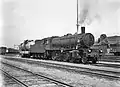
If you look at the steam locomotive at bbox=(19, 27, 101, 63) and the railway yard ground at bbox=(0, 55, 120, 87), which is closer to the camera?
the railway yard ground at bbox=(0, 55, 120, 87)

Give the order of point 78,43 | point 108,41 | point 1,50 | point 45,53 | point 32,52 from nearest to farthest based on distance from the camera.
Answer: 1. point 78,43
2. point 45,53
3. point 108,41
4. point 32,52
5. point 1,50

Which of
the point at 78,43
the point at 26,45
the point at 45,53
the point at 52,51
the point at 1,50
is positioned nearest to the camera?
the point at 78,43

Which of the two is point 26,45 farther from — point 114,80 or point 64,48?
point 114,80

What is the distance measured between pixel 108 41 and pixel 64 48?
12193 mm

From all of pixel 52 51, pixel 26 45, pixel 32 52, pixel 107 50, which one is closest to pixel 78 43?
pixel 52 51

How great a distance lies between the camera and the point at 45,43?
31.0m

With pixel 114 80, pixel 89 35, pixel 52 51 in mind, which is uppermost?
pixel 89 35

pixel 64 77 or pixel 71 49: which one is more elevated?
pixel 71 49

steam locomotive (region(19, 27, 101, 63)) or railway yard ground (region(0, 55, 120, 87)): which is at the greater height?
steam locomotive (region(19, 27, 101, 63))

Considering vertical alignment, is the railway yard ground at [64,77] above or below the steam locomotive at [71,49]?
below

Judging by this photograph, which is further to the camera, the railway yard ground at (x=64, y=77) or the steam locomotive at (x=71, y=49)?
the steam locomotive at (x=71, y=49)

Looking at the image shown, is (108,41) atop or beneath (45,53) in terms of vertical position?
atop

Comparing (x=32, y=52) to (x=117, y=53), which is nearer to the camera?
(x=117, y=53)

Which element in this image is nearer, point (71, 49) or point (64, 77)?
point (64, 77)
